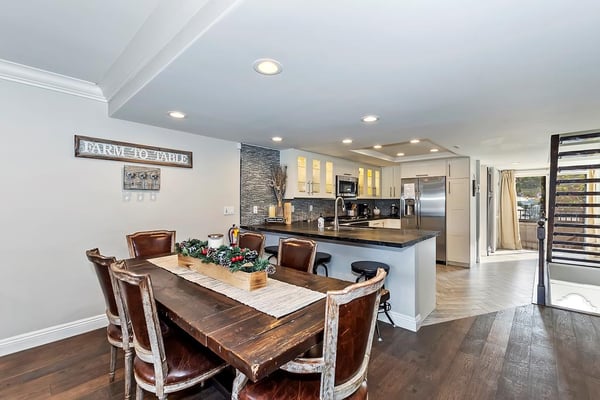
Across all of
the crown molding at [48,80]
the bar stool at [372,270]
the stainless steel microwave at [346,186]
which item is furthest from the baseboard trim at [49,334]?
the stainless steel microwave at [346,186]

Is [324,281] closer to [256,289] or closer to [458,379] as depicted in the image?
[256,289]

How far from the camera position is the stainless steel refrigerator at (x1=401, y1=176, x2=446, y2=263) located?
5625 millimetres

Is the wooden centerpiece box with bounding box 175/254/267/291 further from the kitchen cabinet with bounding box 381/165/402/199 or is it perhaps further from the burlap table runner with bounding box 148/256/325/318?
the kitchen cabinet with bounding box 381/165/402/199

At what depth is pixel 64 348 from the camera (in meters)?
2.46

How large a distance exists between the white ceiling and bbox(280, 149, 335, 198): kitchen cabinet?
1453 mm

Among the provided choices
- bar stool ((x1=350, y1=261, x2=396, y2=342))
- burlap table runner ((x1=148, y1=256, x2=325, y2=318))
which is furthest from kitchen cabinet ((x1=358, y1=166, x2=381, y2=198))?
burlap table runner ((x1=148, y1=256, x2=325, y2=318))

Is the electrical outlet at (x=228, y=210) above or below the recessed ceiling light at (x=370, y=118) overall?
below

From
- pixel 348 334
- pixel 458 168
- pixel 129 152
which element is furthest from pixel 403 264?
pixel 458 168

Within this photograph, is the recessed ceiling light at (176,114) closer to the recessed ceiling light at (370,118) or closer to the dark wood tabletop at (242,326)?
the dark wood tabletop at (242,326)

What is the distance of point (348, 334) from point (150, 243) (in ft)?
8.10

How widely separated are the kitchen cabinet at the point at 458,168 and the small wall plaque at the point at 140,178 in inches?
205

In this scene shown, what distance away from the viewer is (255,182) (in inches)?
168

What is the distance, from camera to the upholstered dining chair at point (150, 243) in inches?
108

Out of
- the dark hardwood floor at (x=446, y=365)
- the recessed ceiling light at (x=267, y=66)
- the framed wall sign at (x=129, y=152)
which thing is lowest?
the dark hardwood floor at (x=446, y=365)
